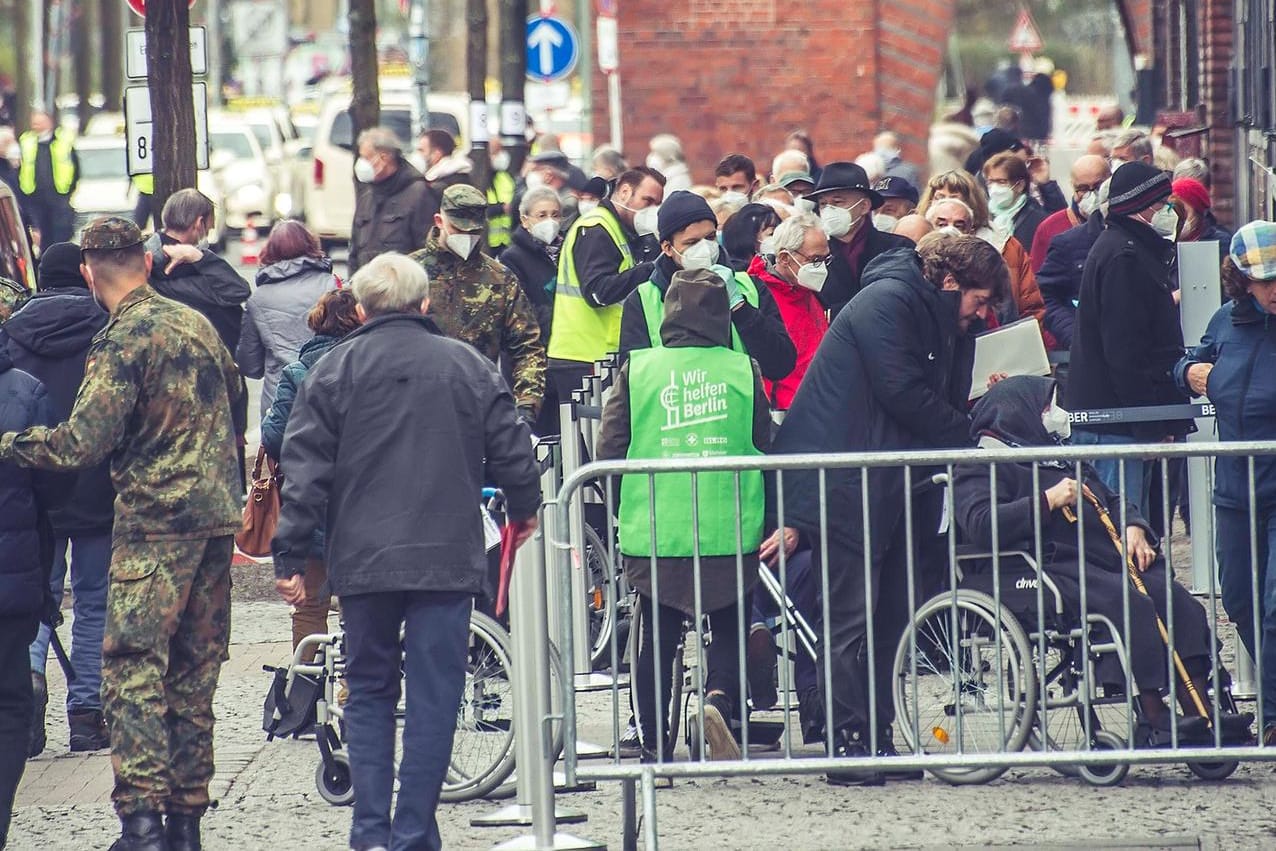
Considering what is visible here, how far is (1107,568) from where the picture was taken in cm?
744

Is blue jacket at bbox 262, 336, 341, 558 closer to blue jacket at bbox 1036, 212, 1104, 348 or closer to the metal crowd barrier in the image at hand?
the metal crowd barrier

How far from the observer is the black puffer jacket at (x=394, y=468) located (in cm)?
631

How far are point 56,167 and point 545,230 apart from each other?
13211 millimetres

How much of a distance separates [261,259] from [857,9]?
15.0 meters

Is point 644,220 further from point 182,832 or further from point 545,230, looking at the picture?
point 182,832

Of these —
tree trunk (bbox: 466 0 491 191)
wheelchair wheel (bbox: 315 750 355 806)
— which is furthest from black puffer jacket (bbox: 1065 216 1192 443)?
tree trunk (bbox: 466 0 491 191)

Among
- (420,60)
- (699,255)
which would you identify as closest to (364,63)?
(420,60)

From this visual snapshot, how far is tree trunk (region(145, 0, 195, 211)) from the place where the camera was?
1217 cm

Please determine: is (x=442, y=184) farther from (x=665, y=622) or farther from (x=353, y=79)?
(x=665, y=622)

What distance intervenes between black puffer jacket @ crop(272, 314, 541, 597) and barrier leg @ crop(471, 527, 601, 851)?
126mm

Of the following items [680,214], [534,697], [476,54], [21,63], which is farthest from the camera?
[21,63]

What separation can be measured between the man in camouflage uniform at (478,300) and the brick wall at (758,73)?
599 inches

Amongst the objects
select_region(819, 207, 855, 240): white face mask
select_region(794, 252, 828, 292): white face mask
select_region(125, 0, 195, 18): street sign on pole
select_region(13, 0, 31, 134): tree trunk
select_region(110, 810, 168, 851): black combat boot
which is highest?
select_region(13, 0, 31, 134): tree trunk

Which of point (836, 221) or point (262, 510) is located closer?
point (262, 510)
